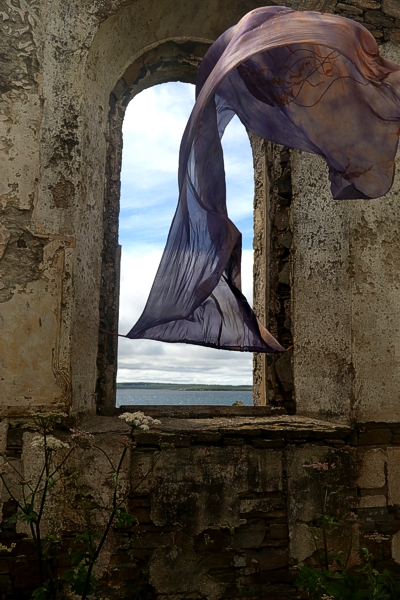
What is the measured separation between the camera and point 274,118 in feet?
9.15

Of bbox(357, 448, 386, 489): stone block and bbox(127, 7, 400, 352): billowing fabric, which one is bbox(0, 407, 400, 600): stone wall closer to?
bbox(357, 448, 386, 489): stone block

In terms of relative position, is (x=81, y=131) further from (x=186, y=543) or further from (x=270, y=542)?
(x=270, y=542)

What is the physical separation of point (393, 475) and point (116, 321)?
208cm

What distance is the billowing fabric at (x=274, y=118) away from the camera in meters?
2.40

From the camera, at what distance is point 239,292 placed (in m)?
3.10

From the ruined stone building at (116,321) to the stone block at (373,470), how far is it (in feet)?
0.05

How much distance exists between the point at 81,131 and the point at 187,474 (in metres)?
2.16

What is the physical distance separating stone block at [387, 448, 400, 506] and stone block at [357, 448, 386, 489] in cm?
4

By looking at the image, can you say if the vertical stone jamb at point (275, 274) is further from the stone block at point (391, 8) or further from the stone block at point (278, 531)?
the stone block at point (391, 8)

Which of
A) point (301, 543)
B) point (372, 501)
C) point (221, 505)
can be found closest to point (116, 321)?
point (221, 505)

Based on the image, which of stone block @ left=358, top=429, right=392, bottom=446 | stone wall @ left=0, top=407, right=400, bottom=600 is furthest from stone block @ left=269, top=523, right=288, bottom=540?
stone block @ left=358, top=429, right=392, bottom=446

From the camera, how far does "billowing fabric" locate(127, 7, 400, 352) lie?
2396mm

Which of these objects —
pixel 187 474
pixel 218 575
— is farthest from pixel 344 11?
pixel 218 575

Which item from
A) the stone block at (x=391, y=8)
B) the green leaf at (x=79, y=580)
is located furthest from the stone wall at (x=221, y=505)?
the stone block at (x=391, y=8)
